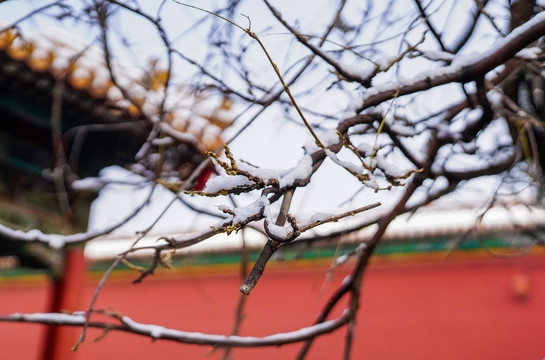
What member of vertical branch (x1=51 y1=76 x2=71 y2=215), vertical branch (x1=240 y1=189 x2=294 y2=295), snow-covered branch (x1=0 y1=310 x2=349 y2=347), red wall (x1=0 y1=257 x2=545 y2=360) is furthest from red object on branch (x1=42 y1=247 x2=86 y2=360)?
vertical branch (x1=240 y1=189 x2=294 y2=295)

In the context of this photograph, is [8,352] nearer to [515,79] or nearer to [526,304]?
[526,304]

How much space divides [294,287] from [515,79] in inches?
104

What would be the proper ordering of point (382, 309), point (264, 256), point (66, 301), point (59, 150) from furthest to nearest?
point (382, 309)
point (66, 301)
point (59, 150)
point (264, 256)

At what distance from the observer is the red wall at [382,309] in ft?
12.3

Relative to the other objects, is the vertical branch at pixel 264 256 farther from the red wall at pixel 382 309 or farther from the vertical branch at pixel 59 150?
the red wall at pixel 382 309

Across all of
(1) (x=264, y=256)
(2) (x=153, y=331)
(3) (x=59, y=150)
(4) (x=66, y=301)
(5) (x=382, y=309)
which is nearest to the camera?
(1) (x=264, y=256)

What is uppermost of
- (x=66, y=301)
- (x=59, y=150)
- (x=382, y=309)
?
(x=59, y=150)

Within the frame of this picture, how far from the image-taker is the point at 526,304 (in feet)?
12.3

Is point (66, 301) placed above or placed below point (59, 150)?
below

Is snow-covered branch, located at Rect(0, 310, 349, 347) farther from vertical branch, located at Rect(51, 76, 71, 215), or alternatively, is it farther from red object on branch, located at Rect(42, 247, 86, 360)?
red object on branch, located at Rect(42, 247, 86, 360)

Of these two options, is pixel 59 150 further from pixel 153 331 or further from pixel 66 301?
pixel 66 301

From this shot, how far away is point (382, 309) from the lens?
13.5 ft

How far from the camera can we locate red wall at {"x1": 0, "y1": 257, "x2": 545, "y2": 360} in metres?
3.75

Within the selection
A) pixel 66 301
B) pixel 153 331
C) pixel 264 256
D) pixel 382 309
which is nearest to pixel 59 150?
pixel 153 331
